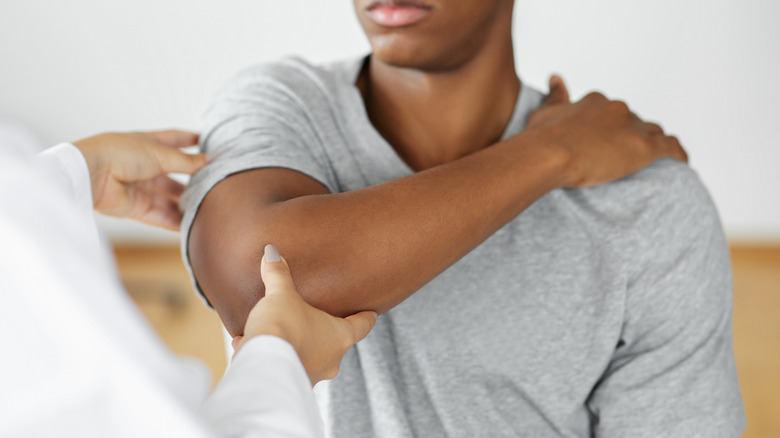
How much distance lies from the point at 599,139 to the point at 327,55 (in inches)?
102

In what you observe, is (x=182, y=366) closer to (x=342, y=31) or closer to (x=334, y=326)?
(x=334, y=326)

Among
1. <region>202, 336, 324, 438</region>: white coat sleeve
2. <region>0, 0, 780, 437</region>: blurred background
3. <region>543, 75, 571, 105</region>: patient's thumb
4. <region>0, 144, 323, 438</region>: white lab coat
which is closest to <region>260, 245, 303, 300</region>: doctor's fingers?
<region>202, 336, 324, 438</region>: white coat sleeve

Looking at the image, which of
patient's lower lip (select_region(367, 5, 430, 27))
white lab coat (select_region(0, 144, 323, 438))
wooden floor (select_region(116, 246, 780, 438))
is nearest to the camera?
white lab coat (select_region(0, 144, 323, 438))

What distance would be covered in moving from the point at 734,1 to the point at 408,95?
2.77m

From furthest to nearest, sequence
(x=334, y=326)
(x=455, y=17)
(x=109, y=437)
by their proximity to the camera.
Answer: (x=455, y=17) < (x=334, y=326) < (x=109, y=437)

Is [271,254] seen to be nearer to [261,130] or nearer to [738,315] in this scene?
[261,130]

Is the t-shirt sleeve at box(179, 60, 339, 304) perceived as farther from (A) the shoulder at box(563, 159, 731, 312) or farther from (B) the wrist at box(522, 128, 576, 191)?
(A) the shoulder at box(563, 159, 731, 312)

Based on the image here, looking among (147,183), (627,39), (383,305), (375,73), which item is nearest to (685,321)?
(383,305)

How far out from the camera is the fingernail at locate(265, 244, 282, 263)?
749 millimetres

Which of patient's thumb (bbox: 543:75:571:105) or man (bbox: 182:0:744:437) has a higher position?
patient's thumb (bbox: 543:75:571:105)

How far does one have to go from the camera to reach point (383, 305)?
0.81m

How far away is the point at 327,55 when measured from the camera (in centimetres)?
352

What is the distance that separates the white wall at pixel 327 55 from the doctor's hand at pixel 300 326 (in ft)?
9.29

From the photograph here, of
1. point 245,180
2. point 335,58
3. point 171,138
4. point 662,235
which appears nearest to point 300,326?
point 245,180
